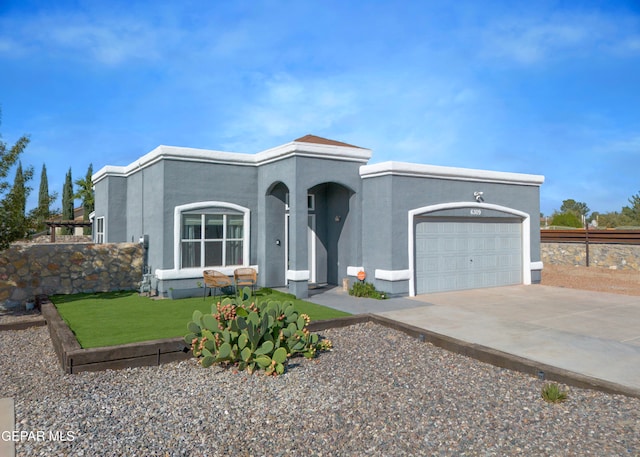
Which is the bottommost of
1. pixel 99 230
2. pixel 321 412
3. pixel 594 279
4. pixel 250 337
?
pixel 321 412

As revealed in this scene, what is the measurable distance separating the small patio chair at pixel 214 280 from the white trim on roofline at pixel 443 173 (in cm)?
481

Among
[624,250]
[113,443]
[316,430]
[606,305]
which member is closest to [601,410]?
[316,430]

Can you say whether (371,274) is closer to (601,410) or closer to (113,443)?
(601,410)

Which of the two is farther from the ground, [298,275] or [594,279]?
[298,275]

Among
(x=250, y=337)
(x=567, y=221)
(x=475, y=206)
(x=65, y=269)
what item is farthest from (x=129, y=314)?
(x=567, y=221)

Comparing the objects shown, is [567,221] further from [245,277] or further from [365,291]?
[245,277]

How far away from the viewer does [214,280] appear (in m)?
11.6

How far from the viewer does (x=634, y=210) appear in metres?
46.4

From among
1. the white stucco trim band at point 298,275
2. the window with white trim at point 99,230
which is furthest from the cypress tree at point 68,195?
the white stucco trim band at point 298,275

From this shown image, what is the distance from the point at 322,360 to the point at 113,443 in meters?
3.30

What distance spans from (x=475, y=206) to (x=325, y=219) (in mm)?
4709

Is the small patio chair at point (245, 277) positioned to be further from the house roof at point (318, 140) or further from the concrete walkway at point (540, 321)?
the house roof at point (318, 140)

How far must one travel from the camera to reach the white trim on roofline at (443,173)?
1251 cm

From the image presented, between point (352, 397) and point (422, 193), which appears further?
point (422, 193)
